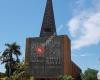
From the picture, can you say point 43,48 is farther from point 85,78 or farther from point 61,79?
point 85,78

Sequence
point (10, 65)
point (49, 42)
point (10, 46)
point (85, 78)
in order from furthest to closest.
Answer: point (85, 78) < point (49, 42) < point (10, 46) < point (10, 65)

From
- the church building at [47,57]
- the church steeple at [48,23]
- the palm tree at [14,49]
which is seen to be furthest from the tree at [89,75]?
the palm tree at [14,49]

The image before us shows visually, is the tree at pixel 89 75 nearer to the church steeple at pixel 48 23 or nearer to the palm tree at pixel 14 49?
the church steeple at pixel 48 23

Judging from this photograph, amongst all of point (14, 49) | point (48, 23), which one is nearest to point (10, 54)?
point (14, 49)

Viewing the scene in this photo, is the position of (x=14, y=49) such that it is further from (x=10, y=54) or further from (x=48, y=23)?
(x=48, y=23)

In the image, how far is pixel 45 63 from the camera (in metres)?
91.6

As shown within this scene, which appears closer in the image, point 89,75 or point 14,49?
point 14,49

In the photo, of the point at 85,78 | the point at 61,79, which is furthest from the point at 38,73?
the point at 85,78

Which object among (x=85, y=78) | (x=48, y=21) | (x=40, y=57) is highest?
→ (x=48, y=21)

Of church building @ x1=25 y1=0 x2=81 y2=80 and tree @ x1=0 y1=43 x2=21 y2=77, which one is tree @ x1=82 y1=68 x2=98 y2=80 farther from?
tree @ x1=0 y1=43 x2=21 y2=77

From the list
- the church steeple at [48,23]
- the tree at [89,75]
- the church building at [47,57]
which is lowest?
the tree at [89,75]

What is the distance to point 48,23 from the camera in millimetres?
106188

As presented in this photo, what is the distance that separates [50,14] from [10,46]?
24.9 m

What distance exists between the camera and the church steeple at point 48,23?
105113mm
